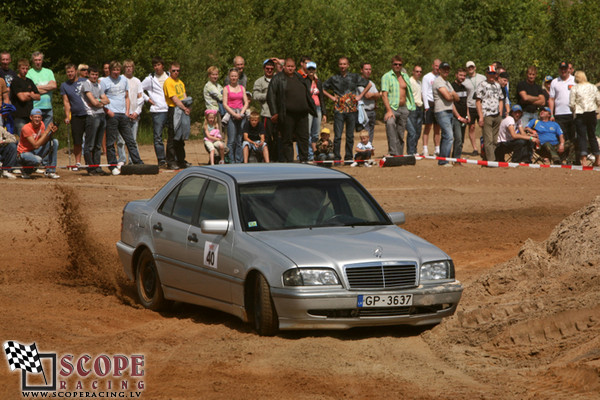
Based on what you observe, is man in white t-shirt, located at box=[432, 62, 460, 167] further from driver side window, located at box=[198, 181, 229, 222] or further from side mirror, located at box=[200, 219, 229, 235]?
side mirror, located at box=[200, 219, 229, 235]

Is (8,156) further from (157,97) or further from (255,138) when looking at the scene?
(255,138)

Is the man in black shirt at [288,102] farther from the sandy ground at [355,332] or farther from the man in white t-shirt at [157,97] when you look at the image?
the sandy ground at [355,332]

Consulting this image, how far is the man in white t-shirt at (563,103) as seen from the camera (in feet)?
80.9

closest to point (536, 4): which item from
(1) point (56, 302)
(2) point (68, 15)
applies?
(2) point (68, 15)

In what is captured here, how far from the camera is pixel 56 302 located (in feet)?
35.6

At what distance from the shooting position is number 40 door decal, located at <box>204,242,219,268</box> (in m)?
9.41

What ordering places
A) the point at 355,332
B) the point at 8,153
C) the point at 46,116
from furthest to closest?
the point at 46,116, the point at 8,153, the point at 355,332

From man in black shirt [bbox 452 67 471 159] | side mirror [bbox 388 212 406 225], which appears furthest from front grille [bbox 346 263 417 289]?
man in black shirt [bbox 452 67 471 159]

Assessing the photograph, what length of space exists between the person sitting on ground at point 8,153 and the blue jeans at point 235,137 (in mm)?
4627

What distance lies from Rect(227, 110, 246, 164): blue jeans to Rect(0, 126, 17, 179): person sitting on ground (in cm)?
463

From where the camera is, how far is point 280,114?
21.0m

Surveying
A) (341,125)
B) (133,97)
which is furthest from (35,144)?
(341,125)

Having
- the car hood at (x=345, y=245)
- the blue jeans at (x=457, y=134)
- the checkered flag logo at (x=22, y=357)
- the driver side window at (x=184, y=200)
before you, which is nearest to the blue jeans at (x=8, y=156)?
the blue jeans at (x=457, y=134)

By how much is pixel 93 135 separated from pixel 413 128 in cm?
793
